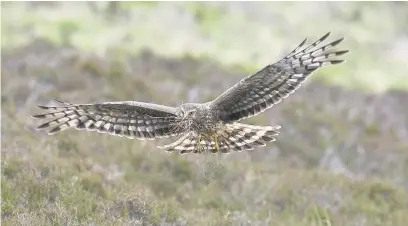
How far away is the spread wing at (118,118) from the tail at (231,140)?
7.8 inches

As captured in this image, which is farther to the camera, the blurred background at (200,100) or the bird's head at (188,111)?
the blurred background at (200,100)

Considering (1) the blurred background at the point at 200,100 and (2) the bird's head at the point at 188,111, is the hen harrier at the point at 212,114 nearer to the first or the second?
(2) the bird's head at the point at 188,111

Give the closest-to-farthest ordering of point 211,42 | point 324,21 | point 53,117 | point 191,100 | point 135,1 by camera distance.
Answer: point 53,117
point 191,100
point 211,42
point 135,1
point 324,21

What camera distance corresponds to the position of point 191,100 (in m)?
16.6

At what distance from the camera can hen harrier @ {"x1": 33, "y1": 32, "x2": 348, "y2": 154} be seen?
8094 millimetres

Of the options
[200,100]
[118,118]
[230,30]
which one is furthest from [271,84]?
[230,30]

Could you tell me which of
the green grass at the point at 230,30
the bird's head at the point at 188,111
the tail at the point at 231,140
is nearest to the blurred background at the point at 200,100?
the green grass at the point at 230,30

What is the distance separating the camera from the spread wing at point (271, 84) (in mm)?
7969

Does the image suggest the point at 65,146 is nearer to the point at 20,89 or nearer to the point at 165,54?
the point at 20,89

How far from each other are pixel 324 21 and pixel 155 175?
20.1m

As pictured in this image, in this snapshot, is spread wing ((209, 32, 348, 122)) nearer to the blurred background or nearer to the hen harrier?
the hen harrier

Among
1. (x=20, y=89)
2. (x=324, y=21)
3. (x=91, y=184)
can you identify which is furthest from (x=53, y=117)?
(x=324, y=21)

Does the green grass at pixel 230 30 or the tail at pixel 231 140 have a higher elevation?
the green grass at pixel 230 30

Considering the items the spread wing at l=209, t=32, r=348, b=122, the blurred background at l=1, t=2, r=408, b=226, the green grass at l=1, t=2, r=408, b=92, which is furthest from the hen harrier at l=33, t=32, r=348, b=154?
the green grass at l=1, t=2, r=408, b=92
